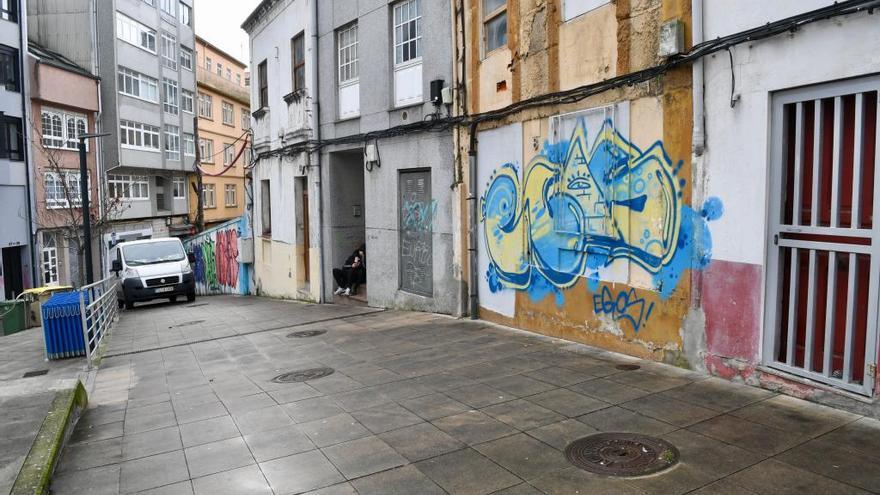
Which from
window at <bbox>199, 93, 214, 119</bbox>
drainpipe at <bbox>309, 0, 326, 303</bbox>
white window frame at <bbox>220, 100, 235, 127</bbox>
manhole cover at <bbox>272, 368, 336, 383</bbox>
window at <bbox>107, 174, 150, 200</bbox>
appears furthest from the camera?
white window frame at <bbox>220, 100, 235, 127</bbox>

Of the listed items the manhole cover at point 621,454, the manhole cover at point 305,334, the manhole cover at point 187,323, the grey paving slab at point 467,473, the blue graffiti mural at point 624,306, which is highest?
the blue graffiti mural at point 624,306

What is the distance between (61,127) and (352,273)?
904 inches

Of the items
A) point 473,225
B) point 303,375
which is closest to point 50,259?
point 473,225

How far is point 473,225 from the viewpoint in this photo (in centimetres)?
1030

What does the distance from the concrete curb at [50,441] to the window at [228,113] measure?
1813 inches

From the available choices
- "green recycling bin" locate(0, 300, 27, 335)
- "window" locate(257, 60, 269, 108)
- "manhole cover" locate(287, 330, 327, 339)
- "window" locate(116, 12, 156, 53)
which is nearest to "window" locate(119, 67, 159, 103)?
"window" locate(116, 12, 156, 53)

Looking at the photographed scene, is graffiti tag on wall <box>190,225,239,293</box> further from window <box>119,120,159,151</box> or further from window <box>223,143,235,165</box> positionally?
window <box>223,143,235,165</box>

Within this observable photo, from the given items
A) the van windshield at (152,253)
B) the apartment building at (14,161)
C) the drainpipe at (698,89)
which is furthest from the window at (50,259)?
the drainpipe at (698,89)

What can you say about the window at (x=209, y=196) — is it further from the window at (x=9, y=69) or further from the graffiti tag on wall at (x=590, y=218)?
the graffiti tag on wall at (x=590, y=218)

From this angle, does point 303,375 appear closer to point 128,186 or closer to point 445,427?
point 445,427

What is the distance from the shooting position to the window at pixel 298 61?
1670cm

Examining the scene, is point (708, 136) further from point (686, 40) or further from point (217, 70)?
point (217, 70)

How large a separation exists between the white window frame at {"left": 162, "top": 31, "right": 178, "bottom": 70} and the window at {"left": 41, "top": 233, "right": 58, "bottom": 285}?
15814mm

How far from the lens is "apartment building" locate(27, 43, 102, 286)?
2786 centimetres
